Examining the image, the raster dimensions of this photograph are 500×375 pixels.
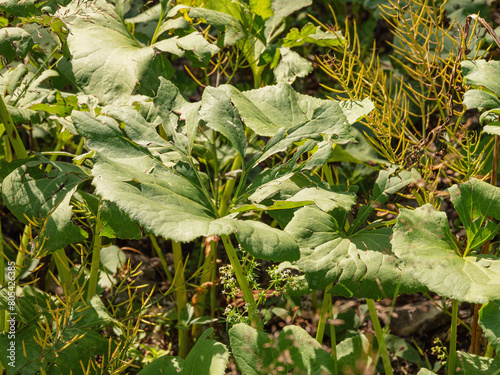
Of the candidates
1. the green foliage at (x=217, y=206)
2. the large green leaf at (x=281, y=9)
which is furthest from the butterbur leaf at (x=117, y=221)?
the large green leaf at (x=281, y=9)

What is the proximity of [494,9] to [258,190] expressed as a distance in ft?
6.85

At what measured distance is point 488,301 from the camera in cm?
94

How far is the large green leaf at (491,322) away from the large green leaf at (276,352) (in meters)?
0.35

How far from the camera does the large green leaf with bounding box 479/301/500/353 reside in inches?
38.0

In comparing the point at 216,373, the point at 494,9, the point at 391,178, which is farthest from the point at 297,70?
the point at 494,9

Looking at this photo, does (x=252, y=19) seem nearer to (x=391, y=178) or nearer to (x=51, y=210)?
(x=391, y=178)

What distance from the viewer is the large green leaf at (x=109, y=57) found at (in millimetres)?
1334

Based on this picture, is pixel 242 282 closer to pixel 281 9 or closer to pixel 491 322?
pixel 491 322

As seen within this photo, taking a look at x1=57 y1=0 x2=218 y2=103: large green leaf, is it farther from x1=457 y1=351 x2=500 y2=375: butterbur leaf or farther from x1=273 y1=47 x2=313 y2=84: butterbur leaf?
x1=457 y1=351 x2=500 y2=375: butterbur leaf

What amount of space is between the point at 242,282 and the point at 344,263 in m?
0.24

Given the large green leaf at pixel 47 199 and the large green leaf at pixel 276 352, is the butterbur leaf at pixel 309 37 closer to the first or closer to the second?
the large green leaf at pixel 47 199

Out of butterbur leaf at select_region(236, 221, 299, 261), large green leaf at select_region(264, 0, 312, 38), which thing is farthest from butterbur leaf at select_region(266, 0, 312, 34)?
butterbur leaf at select_region(236, 221, 299, 261)

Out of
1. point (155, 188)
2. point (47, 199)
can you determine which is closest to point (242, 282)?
point (155, 188)

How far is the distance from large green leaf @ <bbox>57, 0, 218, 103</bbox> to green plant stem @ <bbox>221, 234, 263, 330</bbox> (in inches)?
20.3
